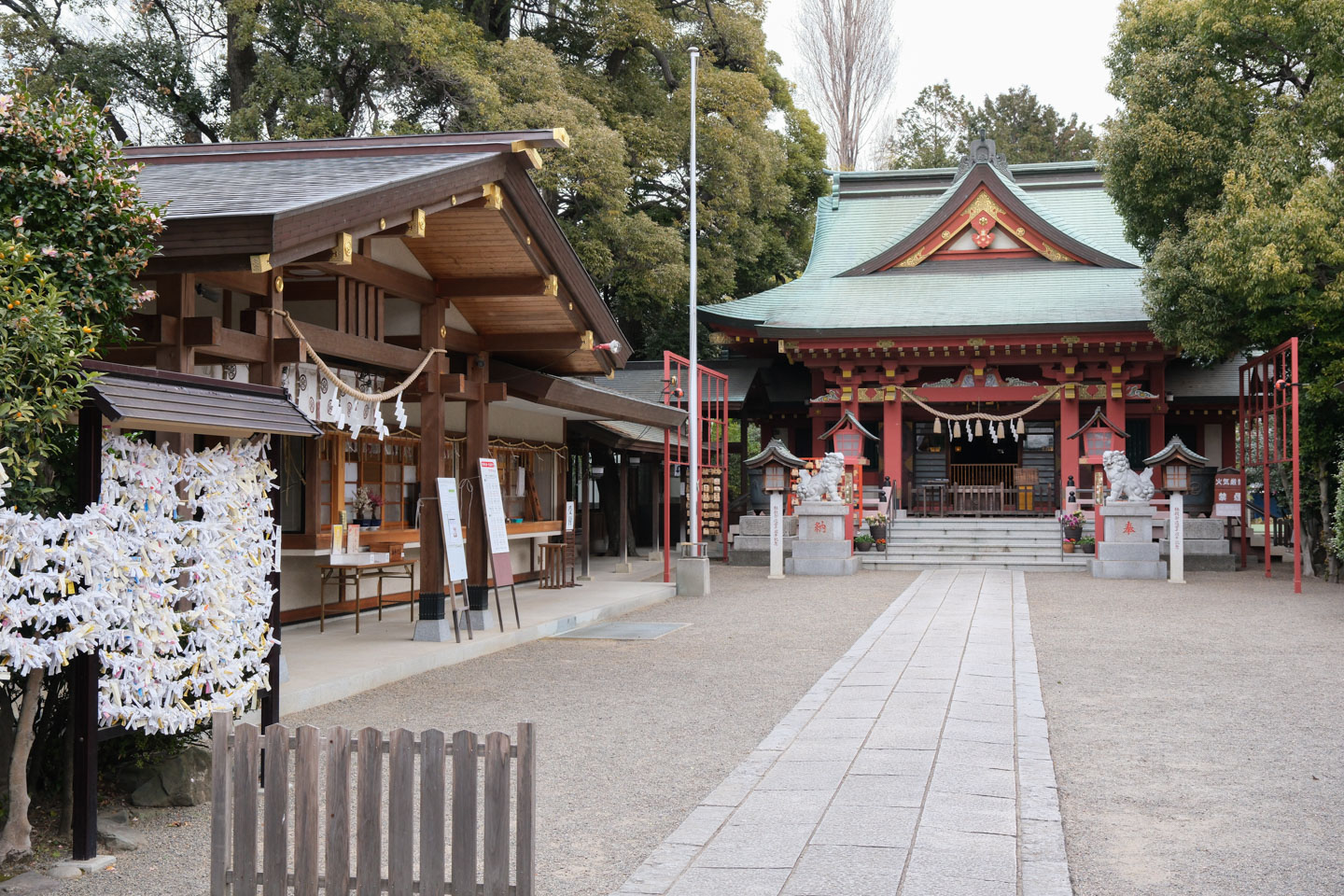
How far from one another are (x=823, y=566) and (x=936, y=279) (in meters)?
9.10

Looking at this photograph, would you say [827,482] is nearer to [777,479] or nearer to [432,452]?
[777,479]

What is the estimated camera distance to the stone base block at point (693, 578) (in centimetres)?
1625

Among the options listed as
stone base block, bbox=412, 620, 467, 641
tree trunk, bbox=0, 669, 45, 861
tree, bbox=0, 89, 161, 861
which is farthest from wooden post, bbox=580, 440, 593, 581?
tree trunk, bbox=0, 669, 45, 861

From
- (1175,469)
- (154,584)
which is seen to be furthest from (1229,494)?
(154,584)

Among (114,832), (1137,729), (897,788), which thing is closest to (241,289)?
(114,832)

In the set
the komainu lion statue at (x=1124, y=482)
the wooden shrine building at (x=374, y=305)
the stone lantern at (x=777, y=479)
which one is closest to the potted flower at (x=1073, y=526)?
the komainu lion statue at (x=1124, y=482)

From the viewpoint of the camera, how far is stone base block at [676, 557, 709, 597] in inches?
640

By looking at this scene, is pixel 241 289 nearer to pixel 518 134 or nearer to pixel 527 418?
pixel 518 134

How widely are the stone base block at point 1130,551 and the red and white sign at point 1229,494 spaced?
2.52 metres

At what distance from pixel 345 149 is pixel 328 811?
21.1 feet

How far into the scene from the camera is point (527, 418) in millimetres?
16891

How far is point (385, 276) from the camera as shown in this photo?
9352 millimetres

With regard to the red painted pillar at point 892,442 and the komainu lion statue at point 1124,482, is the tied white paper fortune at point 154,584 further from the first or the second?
the red painted pillar at point 892,442

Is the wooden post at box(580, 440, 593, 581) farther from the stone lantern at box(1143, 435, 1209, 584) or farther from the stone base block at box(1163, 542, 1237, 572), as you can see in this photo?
the stone base block at box(1163, 542, 1237, 572)
